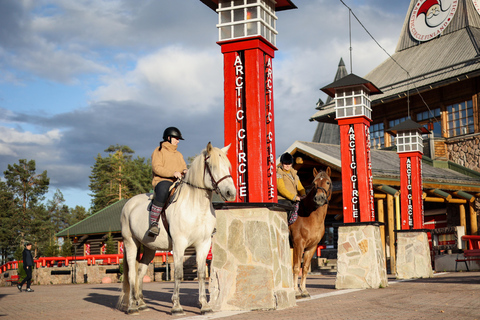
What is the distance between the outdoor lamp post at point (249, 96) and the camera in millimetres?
8852

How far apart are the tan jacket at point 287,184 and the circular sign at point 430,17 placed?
1087 inches

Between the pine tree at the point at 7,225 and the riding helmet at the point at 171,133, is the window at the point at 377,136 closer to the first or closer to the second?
the riding helmet at the point at 171,133

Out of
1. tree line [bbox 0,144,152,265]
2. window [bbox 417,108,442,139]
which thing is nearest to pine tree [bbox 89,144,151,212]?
tree line [bbox 0,144,152,265]

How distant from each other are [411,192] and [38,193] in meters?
53.8

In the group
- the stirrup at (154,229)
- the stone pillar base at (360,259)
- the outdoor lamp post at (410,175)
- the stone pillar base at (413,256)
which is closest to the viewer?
the stirrup at (154,229)

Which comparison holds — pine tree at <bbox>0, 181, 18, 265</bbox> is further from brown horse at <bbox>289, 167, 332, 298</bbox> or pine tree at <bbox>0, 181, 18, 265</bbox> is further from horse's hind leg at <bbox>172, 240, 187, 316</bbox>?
horse's hind leg at <bbox>172, 240, 187, 316</bbox>

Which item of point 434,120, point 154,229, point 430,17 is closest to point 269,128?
point 154,229

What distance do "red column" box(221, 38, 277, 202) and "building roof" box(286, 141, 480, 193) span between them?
45.9 ft

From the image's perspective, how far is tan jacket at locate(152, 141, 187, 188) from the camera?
8516 millimetres

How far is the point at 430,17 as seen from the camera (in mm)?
35031

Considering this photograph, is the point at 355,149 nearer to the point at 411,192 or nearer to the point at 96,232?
the point at 411,192

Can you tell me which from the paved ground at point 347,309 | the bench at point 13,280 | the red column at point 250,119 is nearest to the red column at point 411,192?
the paved ground at point 347,309

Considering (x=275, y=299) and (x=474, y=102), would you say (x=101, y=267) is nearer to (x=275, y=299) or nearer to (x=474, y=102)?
(x=275, y=299)

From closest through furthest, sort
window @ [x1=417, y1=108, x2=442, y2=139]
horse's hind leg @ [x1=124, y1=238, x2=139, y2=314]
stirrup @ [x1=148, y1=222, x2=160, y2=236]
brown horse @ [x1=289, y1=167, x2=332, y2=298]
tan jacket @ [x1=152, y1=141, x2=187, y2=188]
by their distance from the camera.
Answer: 1. stirrup @ [x1=148, y1=222, x2=160, y2=236]
2. tan jacket @ [x1=152, y1=141, x2=187, y2=188]
3. horse's hind leg @ [x1=124, y1=238, x2=139, y2=314]
4. brown horse @ [x1=289, y1=167, x2=332, y2=298]
5. window @ [x1=417, y1=108, x2=442, y2=139]
